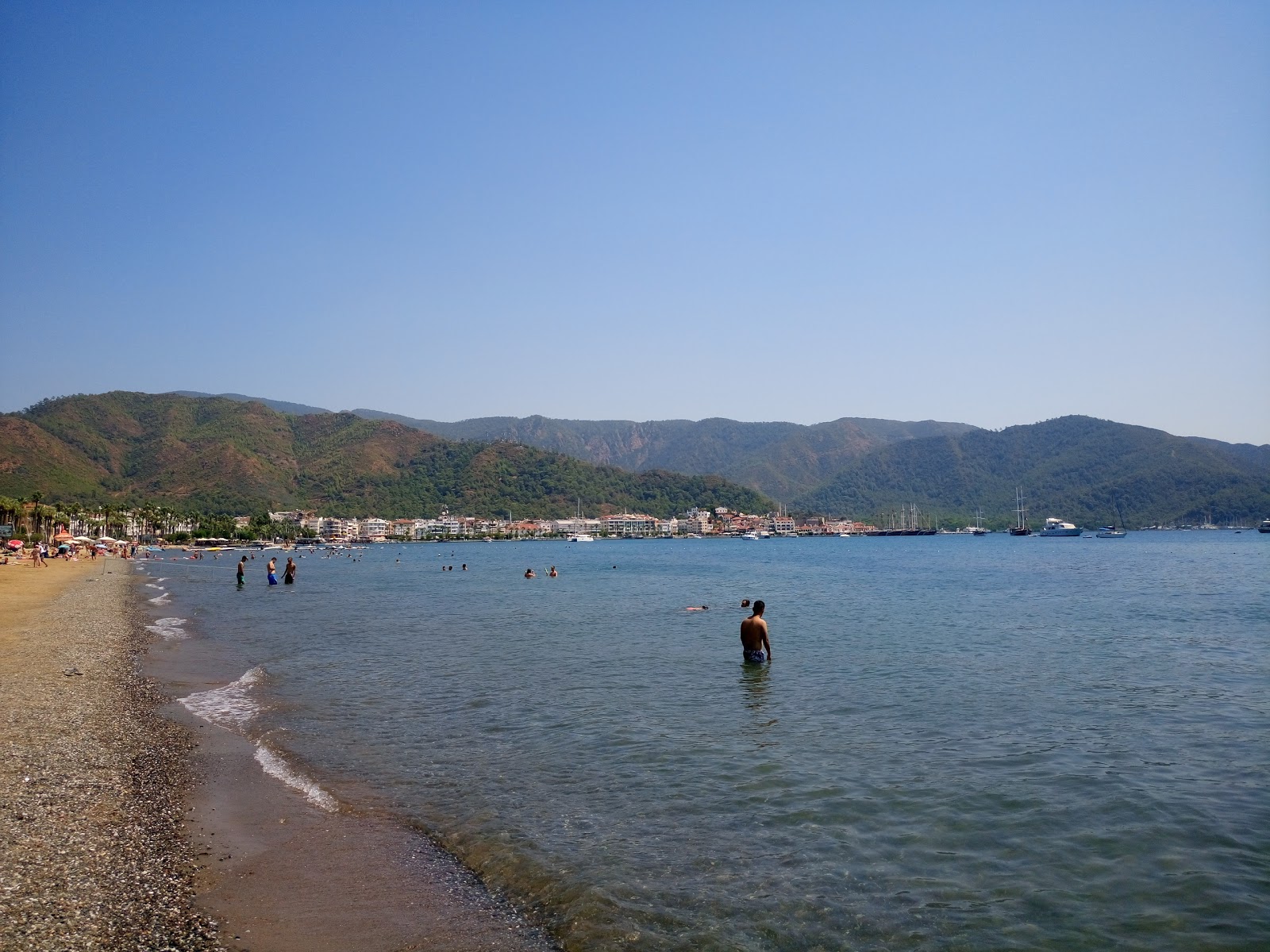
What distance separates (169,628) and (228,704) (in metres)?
15.5

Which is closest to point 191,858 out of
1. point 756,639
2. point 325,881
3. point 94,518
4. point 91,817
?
point 325,881

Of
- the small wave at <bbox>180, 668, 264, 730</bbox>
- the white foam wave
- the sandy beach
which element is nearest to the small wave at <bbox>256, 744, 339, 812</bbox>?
the sandy beach

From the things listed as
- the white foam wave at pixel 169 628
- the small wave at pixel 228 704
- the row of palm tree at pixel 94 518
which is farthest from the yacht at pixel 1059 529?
the small wave at pixel 228 704

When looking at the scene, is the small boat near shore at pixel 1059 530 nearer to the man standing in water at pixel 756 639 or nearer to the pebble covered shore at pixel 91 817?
the man standing in water at pixel 756 639

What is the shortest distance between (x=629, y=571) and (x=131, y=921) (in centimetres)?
6646

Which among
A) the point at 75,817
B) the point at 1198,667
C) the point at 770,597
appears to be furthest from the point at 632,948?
the point at 770,597

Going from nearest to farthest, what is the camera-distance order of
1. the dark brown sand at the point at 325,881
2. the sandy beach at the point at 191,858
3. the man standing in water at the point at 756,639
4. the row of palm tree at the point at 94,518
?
the sandy beach at the point at 191,858
the dark brown sand at the point at 325,881
the man standing in water at the point at 756,639
the row of palm tree at the point at 94,518

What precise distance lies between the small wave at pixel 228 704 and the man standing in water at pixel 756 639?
34.0ft

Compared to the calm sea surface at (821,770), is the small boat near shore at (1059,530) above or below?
above

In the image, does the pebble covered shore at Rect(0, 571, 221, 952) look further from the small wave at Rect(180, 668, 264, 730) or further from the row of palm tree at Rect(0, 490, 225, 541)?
the row of palm tree at Rect(0, 490, 225, 541)

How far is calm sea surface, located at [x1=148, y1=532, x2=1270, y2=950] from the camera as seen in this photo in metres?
6.97

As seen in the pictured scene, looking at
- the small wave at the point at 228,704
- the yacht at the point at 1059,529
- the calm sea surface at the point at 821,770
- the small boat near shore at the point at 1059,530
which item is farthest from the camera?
the small boat near shore at the point at 1059,530

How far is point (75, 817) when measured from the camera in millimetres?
8391

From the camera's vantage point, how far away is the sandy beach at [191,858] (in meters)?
6.24
